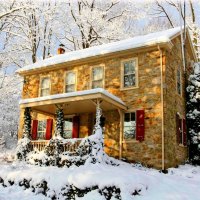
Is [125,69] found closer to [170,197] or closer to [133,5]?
[170,197]

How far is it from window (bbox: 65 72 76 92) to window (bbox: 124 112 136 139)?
13.5 feet

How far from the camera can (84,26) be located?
31.1 meters

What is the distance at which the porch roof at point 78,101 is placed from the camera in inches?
533

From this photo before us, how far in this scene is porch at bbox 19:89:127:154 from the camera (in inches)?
545

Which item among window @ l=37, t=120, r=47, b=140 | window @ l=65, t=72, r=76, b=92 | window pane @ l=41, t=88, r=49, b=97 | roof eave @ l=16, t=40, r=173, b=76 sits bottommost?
window @ l=37, t=120, r=47, b=140

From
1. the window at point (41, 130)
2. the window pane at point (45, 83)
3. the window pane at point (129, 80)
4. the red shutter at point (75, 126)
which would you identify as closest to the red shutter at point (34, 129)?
the window at point (41, 130)

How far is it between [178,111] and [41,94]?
28.1 feet

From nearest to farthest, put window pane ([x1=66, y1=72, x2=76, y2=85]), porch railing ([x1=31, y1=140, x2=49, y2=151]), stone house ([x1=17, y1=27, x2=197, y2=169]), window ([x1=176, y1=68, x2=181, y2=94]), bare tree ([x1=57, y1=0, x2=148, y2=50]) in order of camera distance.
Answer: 1. stone house ([x1=17, y1=27, x2=197, y2=169])
2. porch railing ([x1=31, y1=140, x2=49, y2=151])
3. window ([x1=176, y1=68, x2=181, y2=94])
4. window pane ([x1=66, y1=72, x2=76, y2=85])
5. bare tree ([x1=57, y1=0, x2=148, y2=50])

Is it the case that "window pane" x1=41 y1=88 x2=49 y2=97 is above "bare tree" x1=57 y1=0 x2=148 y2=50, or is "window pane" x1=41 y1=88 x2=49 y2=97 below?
below

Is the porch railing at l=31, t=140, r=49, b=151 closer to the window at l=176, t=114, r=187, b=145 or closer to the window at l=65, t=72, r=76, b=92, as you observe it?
the window at l=65, t=72, r=76, b=92

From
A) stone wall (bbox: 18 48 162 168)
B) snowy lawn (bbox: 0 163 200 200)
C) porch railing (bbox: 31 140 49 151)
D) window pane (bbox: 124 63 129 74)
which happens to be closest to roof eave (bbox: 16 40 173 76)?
stone wall (bbox: 18 48 162 168)

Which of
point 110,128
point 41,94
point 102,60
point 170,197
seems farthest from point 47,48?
point 170,197

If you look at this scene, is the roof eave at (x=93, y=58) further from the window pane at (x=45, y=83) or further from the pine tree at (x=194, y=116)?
the pine tree at (x=194, y=116)

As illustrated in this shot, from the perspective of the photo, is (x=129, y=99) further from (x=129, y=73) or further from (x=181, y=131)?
(x=181, y=131)
